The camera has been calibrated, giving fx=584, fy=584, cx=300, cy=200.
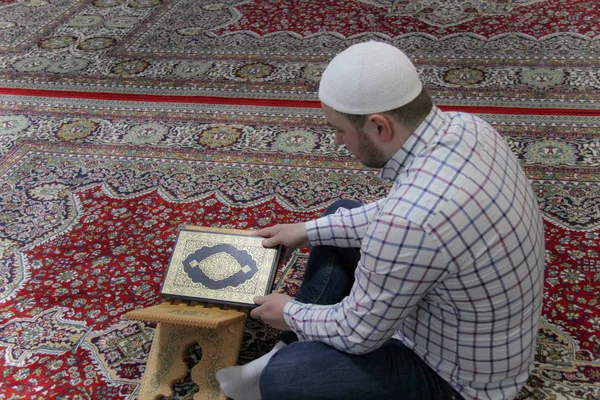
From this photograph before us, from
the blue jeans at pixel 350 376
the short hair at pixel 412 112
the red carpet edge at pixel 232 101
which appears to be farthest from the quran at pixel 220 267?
the red carpet edge at pixel 232 101

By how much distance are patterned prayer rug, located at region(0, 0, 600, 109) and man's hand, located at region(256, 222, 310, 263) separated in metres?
1.40

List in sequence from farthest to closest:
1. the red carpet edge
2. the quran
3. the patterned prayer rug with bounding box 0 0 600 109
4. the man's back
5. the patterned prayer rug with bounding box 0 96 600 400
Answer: the patterned prayer rug with bounding box 0 0 600 109
the red carpet edge
the patterned prayer rug with bounding box 0 96 600 400
the quran
the man's back

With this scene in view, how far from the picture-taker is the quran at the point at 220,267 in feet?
4.77

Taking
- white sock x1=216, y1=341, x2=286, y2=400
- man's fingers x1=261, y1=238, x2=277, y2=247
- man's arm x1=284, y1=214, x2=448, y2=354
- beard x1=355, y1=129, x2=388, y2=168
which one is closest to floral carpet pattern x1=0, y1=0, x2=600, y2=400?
white sock x1=216, y1=341, x2=286, y2=400

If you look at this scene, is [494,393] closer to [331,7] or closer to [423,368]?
[423,368]

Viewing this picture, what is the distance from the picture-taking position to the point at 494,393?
3.62 feet

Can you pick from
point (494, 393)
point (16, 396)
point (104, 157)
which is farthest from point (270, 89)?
point (494, 393)

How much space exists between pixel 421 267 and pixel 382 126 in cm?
26

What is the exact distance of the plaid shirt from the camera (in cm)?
92

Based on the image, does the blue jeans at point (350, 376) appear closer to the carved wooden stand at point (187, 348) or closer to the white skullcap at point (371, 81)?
the carved wooden stand at point (187, 348)

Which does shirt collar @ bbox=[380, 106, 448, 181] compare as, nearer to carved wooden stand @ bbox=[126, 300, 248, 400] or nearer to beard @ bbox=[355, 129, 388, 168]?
beard @ bbox=[355, 129, 388, 168]

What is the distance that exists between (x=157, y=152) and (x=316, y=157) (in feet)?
2.21

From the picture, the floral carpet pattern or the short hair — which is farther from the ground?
the short hair

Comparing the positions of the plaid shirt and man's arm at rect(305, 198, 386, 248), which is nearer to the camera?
the plaid shirt
